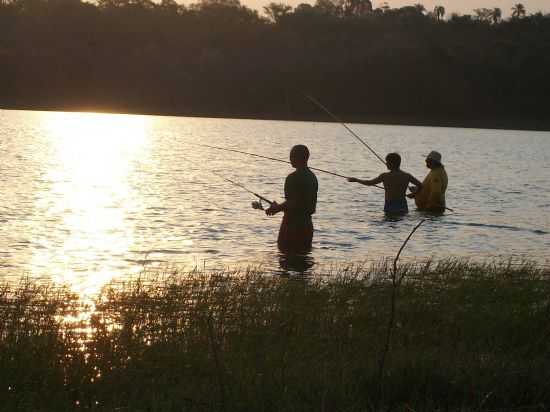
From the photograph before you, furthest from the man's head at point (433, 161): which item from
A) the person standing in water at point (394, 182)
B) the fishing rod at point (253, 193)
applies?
the fishing rod at point (253, 193)

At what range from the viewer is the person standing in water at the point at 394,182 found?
15719 millimetres

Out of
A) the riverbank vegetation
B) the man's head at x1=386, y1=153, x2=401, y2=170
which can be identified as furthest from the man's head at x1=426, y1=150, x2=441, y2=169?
the riverbank vegetation

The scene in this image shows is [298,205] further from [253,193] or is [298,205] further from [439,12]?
[439,12]

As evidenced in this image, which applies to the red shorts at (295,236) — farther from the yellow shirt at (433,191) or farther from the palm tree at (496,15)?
the palm tree at (496,15)

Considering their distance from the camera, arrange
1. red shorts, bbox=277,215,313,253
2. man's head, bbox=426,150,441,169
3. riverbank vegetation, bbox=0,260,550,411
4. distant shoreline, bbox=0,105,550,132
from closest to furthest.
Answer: riverbank vegetation, bbox=0,260,550,411 < red shorts, bbox=277,215,313,253 < man's head, bbox=426,150,441,169 < distant shoreline, bbox=0,105,550,132

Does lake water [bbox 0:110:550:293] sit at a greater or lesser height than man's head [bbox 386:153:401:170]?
lesser

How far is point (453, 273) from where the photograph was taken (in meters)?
10.6

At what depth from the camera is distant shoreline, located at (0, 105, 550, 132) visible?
89.4 m

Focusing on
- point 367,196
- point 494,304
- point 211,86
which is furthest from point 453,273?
point 211,86

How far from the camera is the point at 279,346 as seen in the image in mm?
6676

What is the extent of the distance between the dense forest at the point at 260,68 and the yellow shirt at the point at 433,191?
64002mm

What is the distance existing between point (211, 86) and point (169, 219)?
74.0m

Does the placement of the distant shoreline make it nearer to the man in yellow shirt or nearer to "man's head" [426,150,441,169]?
the man in yellow shirt

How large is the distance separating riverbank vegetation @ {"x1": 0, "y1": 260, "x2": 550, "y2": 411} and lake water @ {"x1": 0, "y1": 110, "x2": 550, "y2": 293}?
68.0 inches
